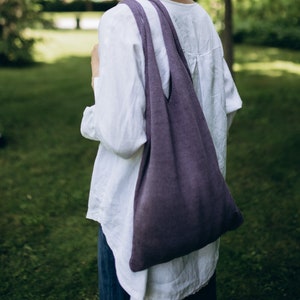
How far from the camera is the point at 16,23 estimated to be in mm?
10125

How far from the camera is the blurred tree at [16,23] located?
388 inches

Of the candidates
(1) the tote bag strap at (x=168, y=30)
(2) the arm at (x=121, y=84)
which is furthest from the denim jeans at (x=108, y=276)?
(1) the tote bag strap at (x=168, y=30)

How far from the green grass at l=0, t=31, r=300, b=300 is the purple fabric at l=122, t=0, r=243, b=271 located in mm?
1660

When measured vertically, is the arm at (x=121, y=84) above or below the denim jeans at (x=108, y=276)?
above

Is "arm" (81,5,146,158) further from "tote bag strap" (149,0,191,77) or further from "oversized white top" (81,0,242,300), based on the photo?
"tote bag strap" (149,0,191,77)

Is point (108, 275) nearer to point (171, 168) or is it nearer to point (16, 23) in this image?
point (171, 168)

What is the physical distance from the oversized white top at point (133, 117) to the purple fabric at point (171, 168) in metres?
0.03

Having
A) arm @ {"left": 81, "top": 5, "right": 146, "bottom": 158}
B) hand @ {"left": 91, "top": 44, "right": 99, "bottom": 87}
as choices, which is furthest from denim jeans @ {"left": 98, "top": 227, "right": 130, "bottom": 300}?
hand @ {"left": 91, "top": 44, "right": 99, "bottom": 87}

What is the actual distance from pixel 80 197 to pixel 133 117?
3079mm

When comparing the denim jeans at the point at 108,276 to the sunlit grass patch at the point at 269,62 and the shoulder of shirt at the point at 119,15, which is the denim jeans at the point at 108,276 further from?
the sunlit grass patch at the point at 269,62

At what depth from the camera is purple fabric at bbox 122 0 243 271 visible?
4.63ft

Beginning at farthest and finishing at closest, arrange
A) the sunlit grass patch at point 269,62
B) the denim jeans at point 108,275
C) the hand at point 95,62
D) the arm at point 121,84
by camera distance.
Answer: the sunlit grass patch at point 269,62, the denim jeans at point 108,275, the hand at point 95,62, the arm at point 121,84

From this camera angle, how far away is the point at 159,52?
57.1 inches

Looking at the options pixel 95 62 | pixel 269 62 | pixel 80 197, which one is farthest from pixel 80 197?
pixel 269 62
